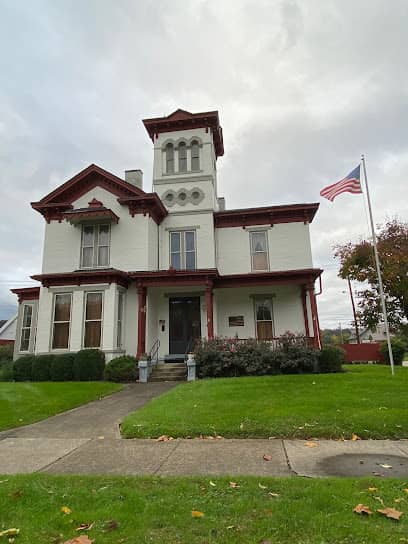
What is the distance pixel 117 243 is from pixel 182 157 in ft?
19.8

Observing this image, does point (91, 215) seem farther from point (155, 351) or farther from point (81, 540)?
point (81, 540)

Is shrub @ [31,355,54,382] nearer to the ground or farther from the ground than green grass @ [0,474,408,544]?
farther from the ground

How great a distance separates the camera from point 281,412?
679 cm

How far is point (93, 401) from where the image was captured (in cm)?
996

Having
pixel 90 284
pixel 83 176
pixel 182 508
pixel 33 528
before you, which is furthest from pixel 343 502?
pixel 83 176

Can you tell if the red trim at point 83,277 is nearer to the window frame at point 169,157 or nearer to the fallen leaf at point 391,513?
the window frame at point 169,157

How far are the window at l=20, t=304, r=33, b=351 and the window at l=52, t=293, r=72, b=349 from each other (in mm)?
3347

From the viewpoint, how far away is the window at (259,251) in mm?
17516

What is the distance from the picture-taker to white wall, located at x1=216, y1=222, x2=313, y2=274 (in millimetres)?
17266

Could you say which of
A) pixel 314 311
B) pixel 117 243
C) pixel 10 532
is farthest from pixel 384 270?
pixel 10 532

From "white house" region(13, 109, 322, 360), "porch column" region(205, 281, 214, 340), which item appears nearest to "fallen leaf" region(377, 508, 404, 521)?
"porch column" region(205, 281, 214, 340)

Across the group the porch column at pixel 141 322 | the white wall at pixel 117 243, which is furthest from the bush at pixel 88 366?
the white wall at pixel 117 243

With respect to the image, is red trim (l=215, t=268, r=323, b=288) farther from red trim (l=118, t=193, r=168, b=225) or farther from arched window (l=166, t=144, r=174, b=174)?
arched window (l=166, t=144, r=174, b=174)

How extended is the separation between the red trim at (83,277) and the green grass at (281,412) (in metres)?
6.91
